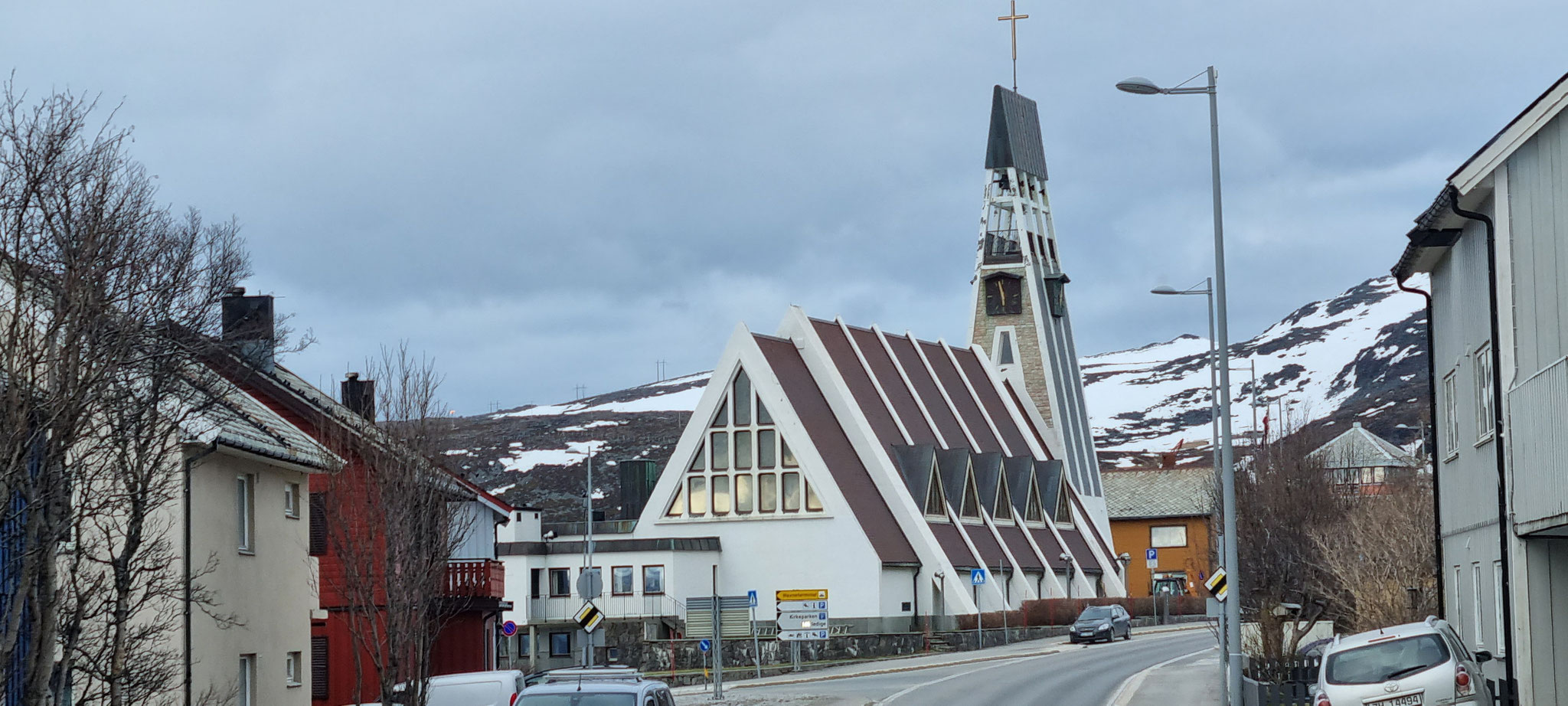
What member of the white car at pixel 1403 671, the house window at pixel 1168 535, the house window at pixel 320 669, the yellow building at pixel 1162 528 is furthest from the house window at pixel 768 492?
the white car at pixel 1403 671

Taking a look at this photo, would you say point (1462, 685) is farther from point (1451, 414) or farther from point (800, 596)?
point (800, 596)

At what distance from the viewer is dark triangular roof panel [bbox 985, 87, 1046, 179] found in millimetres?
86375

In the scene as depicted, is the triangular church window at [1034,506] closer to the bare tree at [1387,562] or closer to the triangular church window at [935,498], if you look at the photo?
the triangular church window at [935,498]

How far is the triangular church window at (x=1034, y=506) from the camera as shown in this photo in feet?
236

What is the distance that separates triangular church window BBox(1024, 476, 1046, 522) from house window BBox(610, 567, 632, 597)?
59.9ft

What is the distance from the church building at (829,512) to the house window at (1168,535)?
69.8ft

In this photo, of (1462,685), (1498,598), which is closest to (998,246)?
(1498,598)

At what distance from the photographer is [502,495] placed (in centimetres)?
15712

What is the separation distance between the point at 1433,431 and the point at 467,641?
848 inches

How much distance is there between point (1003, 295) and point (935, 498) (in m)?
22.3

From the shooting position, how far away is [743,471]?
6359 cm

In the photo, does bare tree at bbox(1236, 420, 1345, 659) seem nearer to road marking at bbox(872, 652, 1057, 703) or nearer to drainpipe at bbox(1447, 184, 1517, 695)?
road marking at bbox(872, 652, 1057, 703)

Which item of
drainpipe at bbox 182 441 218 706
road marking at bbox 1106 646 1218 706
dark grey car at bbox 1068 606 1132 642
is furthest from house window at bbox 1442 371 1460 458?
dark grey car at bbox 1068 606 1132 642

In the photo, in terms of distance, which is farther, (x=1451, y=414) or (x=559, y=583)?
(x=559, y=583)
